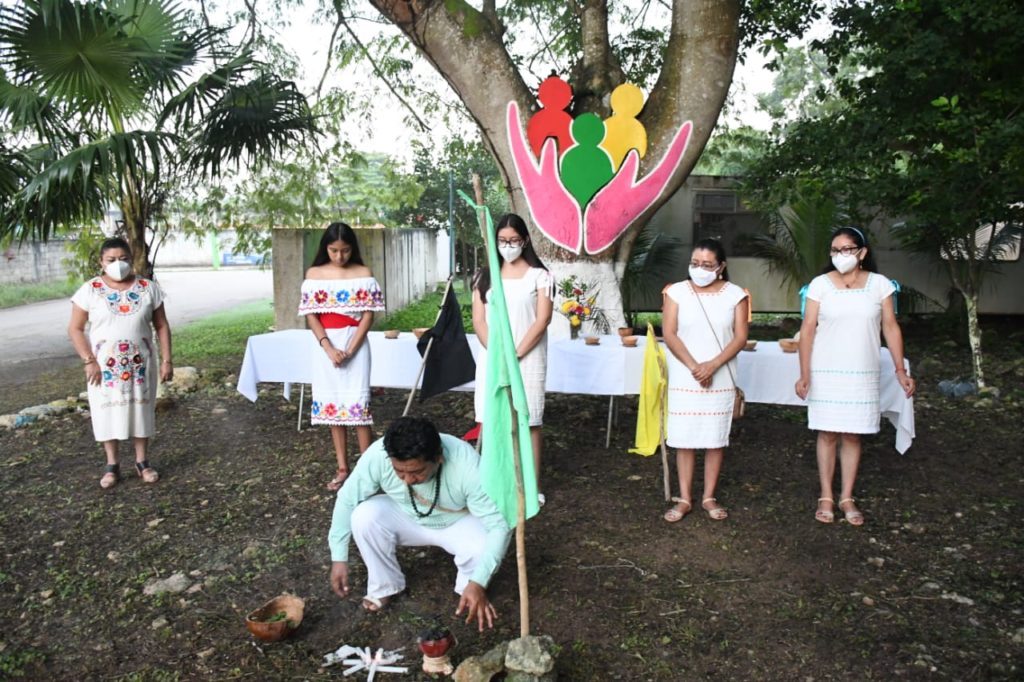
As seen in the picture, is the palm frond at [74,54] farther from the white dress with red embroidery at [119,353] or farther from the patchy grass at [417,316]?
the patchy grass at [417,316]

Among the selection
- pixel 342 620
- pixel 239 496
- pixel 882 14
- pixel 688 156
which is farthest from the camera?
pixel 688 156

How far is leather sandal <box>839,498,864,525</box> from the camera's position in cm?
423

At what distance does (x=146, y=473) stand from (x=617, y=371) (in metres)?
2.99

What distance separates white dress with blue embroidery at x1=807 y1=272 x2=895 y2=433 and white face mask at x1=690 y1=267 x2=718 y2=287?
0.53 m

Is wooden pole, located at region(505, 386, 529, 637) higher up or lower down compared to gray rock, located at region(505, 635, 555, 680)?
higher up

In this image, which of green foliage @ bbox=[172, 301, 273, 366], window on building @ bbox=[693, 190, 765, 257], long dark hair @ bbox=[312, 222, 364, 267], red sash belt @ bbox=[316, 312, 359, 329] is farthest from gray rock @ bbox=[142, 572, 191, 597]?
window on building @ bbox=[693, 190, 765, 257]

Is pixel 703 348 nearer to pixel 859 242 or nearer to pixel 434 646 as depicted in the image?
pixel 859 242

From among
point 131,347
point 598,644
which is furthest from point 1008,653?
point 131,347

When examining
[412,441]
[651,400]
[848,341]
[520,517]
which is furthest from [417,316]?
[520,517]

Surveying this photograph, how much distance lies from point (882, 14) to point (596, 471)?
4.45 m

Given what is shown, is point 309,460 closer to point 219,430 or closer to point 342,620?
point 219,430

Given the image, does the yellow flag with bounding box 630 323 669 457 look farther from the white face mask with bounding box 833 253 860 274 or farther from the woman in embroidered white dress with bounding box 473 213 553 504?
the white face mask with bounding box 833 253 860 274

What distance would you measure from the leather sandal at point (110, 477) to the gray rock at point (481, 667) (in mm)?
3042

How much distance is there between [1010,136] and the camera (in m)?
5.62
